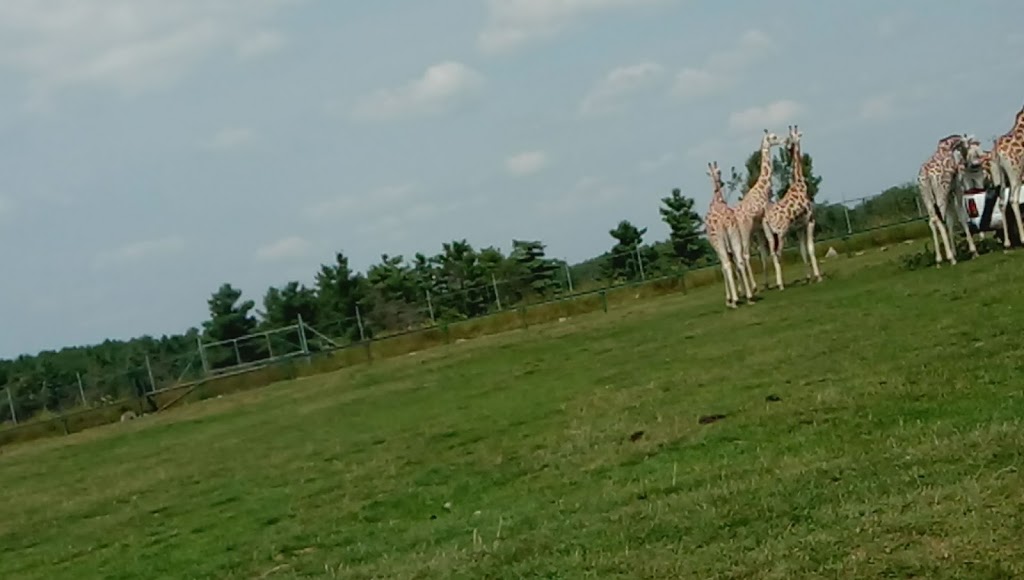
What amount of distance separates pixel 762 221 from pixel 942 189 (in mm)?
4243

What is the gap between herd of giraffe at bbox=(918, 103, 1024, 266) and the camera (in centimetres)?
2022

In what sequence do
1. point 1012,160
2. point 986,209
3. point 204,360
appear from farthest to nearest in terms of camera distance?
point 204,360, point 986,209, point 1012,160

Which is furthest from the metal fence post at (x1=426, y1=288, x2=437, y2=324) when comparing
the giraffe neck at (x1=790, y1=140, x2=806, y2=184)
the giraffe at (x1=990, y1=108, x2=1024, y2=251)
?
the giraffe at (x1=990, y1=108, x2=1024, y2=251)

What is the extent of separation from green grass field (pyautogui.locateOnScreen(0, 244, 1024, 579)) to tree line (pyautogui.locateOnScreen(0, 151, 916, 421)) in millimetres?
22272

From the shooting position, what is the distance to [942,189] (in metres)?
21.2

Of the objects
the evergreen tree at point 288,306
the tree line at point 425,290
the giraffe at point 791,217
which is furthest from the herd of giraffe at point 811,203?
the evergreen tree at point 288,306

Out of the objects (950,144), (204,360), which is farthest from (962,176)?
(204,360)

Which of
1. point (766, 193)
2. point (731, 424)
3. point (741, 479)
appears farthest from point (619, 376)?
point (766, 193)

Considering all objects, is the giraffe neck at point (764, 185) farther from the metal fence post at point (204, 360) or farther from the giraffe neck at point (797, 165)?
the metal fence post at point (204, 360)

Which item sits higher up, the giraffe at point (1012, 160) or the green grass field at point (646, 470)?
the giraffe at point (1012, 160)

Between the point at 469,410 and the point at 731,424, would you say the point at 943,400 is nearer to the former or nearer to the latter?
the point at 731,424

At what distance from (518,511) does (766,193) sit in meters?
17.3

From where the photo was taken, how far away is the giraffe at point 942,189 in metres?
21.0

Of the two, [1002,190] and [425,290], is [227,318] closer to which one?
[425,290]
